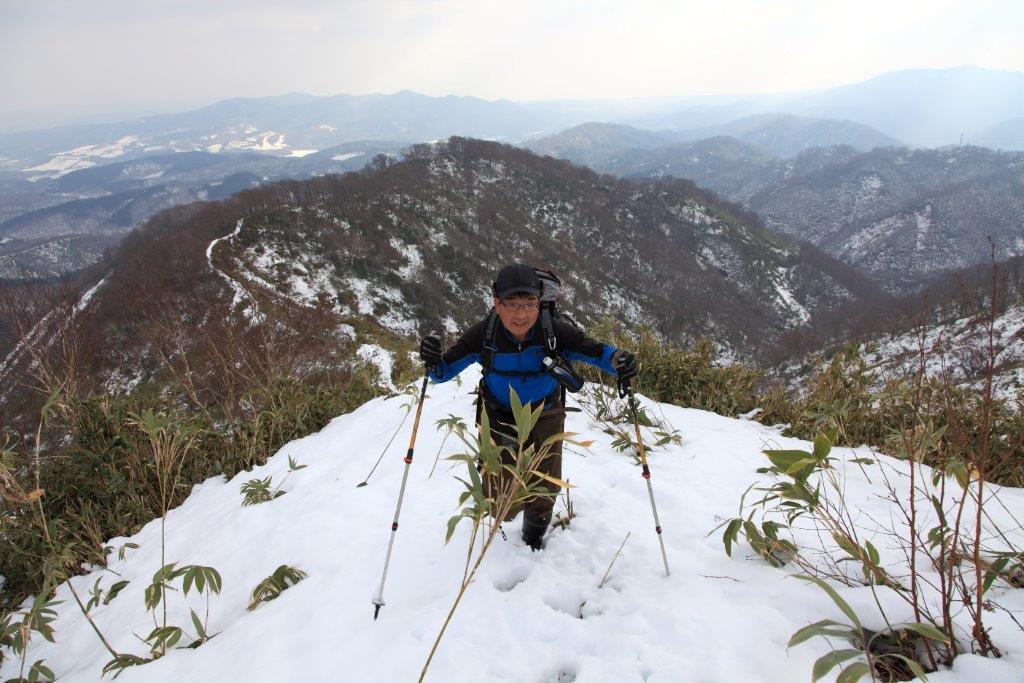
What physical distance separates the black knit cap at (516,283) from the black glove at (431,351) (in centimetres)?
69

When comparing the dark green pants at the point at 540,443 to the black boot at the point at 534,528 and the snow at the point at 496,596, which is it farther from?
the snow at the point at 496,596

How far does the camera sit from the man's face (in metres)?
3.01

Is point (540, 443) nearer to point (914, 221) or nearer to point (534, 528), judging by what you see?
point (534, 528)

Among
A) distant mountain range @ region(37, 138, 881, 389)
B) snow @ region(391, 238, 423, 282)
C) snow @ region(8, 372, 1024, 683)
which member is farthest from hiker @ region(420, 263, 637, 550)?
snow @ region(391, 238, 423, 282)

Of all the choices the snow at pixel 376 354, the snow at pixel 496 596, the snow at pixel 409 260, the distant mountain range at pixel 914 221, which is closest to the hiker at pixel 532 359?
the snow at pixel 496 596

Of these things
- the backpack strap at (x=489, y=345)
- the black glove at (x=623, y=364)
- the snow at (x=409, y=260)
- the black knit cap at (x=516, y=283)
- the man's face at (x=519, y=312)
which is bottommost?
the snow at (x=409, y=260)

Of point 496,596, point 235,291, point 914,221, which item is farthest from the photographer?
point 914,221

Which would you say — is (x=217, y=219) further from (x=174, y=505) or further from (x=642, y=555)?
(x=642, y=555)

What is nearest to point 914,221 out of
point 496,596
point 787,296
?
point 787,296

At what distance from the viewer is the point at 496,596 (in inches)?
104

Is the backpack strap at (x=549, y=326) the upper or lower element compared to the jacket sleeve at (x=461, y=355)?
upper

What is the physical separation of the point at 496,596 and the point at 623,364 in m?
1.65

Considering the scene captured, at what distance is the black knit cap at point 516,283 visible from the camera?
9.65ft

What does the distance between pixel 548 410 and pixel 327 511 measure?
228 cm
